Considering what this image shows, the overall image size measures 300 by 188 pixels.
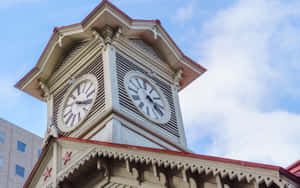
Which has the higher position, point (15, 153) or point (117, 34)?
point (15, 153)

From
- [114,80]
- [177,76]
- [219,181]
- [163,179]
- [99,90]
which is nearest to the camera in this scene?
[219,181]

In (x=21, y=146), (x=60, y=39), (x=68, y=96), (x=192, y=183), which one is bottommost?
(x=192, y=183)

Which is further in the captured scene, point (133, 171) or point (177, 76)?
point (177, 76)

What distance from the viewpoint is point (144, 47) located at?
21109 millimetres

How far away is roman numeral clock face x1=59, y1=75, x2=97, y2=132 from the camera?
18625mm

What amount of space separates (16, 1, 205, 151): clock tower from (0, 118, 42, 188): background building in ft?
111

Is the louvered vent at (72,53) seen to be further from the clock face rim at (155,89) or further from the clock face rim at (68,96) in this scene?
the clock face rim at (155,89)

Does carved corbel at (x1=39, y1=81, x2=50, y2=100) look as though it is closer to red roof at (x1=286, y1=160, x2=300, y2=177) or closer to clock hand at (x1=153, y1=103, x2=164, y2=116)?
clock hand at (x1=153, y1=103, x2=164, y2=116)

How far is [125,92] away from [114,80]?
543mm

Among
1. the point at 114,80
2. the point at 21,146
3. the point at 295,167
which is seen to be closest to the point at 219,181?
the point at 295,167

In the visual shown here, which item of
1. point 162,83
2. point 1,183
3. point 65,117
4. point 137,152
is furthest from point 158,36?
point 1,183

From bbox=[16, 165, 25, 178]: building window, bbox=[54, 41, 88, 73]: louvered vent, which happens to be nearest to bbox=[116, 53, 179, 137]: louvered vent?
bbox=[54, 41, 88, 73]: louvered vent

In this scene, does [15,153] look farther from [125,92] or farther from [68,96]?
[125,92]

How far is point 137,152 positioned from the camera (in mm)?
12688
